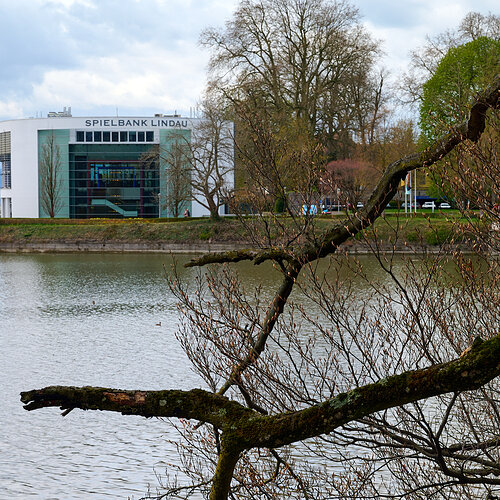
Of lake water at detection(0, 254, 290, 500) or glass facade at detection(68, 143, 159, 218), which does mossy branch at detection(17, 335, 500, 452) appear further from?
glass facade at detection(68, 143, 159, 218)

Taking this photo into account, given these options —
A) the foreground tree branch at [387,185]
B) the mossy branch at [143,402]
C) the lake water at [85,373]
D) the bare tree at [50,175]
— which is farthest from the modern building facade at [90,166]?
the mossy branch at [143,402]

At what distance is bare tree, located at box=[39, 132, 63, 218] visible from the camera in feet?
212

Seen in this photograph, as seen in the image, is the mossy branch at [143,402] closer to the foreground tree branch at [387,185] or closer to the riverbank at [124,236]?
the foreground tree branch at [387,185]

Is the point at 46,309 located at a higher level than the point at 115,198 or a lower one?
lower

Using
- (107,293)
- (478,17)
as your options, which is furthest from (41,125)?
(107,293)

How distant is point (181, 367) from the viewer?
14.6 meters

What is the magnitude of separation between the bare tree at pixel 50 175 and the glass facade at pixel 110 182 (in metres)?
1.52

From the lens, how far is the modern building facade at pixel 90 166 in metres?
68.6

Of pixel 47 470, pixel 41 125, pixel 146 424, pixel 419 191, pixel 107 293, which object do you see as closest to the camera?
pixel 47 470

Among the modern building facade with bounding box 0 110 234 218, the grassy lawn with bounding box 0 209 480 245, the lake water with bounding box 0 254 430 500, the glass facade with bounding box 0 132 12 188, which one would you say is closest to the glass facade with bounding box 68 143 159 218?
the modern building facade with bounding box 0 110 234 218

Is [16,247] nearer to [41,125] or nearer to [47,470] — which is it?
[41,125]

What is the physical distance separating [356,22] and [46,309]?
2960cm

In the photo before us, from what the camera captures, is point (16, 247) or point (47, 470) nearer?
point (47, 470)

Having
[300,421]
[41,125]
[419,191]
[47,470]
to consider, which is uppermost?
[41,125]
